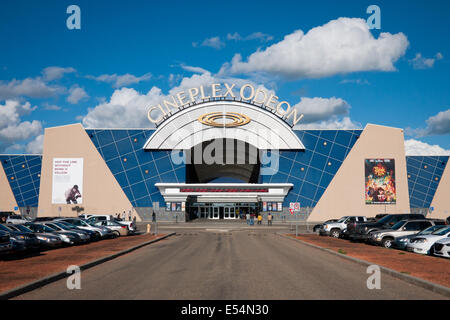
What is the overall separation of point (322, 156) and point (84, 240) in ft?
135

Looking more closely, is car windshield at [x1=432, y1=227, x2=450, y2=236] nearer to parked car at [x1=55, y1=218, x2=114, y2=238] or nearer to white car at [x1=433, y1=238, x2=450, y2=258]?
white car at [x1=433, y1=238, x2=450, y2=258]

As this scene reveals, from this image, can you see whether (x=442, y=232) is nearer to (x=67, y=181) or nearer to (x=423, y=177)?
(x=423, y=177)

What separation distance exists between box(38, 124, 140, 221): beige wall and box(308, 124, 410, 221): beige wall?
2643 centimetres

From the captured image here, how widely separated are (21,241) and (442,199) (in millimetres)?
58575

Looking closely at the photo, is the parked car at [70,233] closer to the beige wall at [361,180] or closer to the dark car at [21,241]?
the dark car at [21,241]

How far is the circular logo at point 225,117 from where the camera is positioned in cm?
6062

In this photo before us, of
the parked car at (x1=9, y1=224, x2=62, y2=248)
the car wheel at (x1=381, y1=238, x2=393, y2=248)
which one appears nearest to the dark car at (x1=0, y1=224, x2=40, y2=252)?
the parked car at (x1=9, y1=224, x2=62, y2=248)

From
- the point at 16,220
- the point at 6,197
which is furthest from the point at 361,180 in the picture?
the point at 6,197

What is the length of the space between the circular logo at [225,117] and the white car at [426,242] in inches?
1615

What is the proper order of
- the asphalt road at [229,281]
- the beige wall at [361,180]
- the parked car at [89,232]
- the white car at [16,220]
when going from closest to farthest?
the asphalt road at [229,281] → the parked car at [89,232] → the white car at [16,220] → the beige wall at [361,180]

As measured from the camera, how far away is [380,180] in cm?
6050

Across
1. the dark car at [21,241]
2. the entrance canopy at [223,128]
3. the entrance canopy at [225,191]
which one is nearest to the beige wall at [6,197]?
the entrance canopy at [223,128]

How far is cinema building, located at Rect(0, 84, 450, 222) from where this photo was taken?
197 feet
